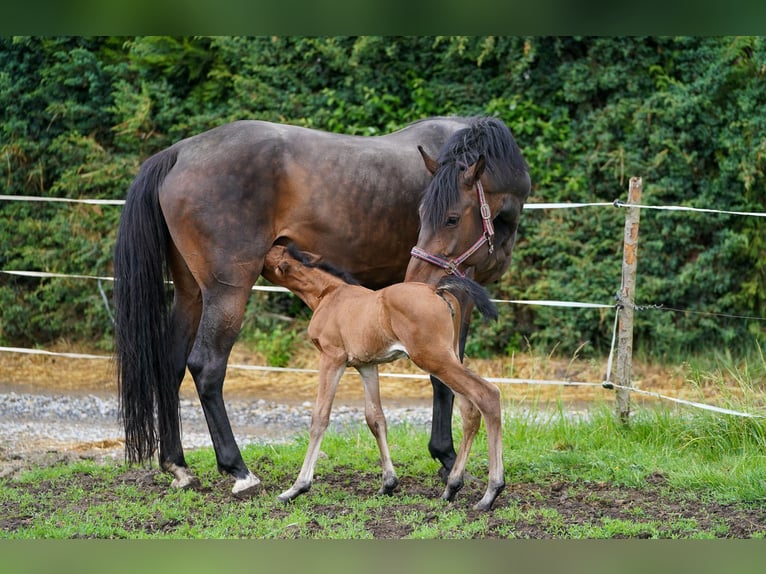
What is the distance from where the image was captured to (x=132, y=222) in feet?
15.8

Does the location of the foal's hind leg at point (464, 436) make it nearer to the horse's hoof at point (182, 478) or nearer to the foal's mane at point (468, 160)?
the foal's mane at point (468, 160)

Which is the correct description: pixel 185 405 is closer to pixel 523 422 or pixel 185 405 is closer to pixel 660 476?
pixel 523 422

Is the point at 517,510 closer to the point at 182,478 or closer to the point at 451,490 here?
the point at 451,490

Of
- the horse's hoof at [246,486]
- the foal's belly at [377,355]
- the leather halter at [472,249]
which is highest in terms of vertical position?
the leather halter at [472,249]

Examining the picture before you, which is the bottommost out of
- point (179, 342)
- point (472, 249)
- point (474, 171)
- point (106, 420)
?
point (106, 420)

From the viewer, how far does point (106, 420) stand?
7.64 metres

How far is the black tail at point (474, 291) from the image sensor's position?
4.24 metres

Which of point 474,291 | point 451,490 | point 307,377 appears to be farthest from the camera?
point 307,377

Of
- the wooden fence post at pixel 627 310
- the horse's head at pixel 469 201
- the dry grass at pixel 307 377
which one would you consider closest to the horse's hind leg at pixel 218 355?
the horse's head at pixel 469 201

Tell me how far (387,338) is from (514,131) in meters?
5.23

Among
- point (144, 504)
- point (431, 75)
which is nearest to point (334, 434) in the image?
point (144, 504)

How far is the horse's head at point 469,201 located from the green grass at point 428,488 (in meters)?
1.30

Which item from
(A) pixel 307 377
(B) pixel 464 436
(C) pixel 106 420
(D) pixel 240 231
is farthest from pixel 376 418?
(A) pixel 307 377

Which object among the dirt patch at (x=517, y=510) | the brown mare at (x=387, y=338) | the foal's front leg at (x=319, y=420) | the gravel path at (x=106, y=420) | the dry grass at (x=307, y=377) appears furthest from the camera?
the dry grass at (x=307, y=377)
